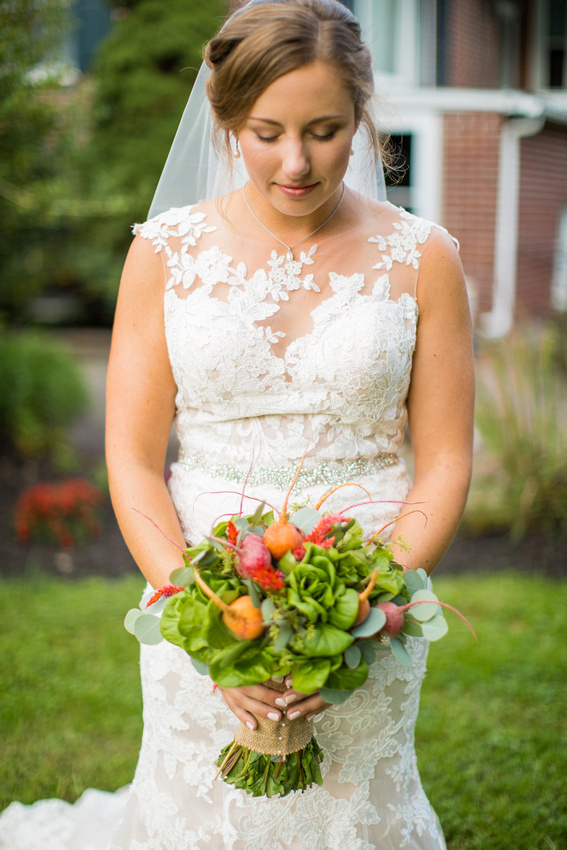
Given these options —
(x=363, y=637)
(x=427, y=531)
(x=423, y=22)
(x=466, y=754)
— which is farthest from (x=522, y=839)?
(x=423, y=22)

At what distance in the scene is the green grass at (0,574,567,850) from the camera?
3264mm

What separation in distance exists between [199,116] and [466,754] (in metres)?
3.00

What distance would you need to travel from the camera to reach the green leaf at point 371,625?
1618mm

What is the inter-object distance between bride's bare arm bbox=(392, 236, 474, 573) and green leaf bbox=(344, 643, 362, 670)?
0.57 meters

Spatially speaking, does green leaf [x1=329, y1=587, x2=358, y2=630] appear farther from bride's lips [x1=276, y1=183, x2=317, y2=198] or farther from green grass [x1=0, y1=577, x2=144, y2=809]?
green grass [x1=0, y1=577, x2=144, y2=809]

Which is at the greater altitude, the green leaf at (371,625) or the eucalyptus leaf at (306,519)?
the eucalyptus leaf at (306,519)

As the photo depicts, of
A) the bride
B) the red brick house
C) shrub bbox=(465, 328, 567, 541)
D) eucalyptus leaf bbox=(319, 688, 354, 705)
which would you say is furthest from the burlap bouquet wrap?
the red brick house

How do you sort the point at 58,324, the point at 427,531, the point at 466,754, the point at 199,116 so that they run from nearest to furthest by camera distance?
the point at 427,531, the point at 199,116, the point at 466,754, the point at 58,324

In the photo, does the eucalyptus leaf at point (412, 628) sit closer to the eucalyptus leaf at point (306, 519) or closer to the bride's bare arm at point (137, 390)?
the eucalyptus leaf at point (306, 519)

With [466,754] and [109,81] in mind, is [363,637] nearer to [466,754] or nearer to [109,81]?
[466,754]

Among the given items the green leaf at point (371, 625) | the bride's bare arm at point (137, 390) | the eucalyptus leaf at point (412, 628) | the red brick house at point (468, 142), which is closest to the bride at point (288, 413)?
the bride's bare arm at point (137, 390)

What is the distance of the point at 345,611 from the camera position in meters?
1.59

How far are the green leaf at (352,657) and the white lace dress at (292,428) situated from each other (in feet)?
1.79

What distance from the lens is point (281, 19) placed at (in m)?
1.87
